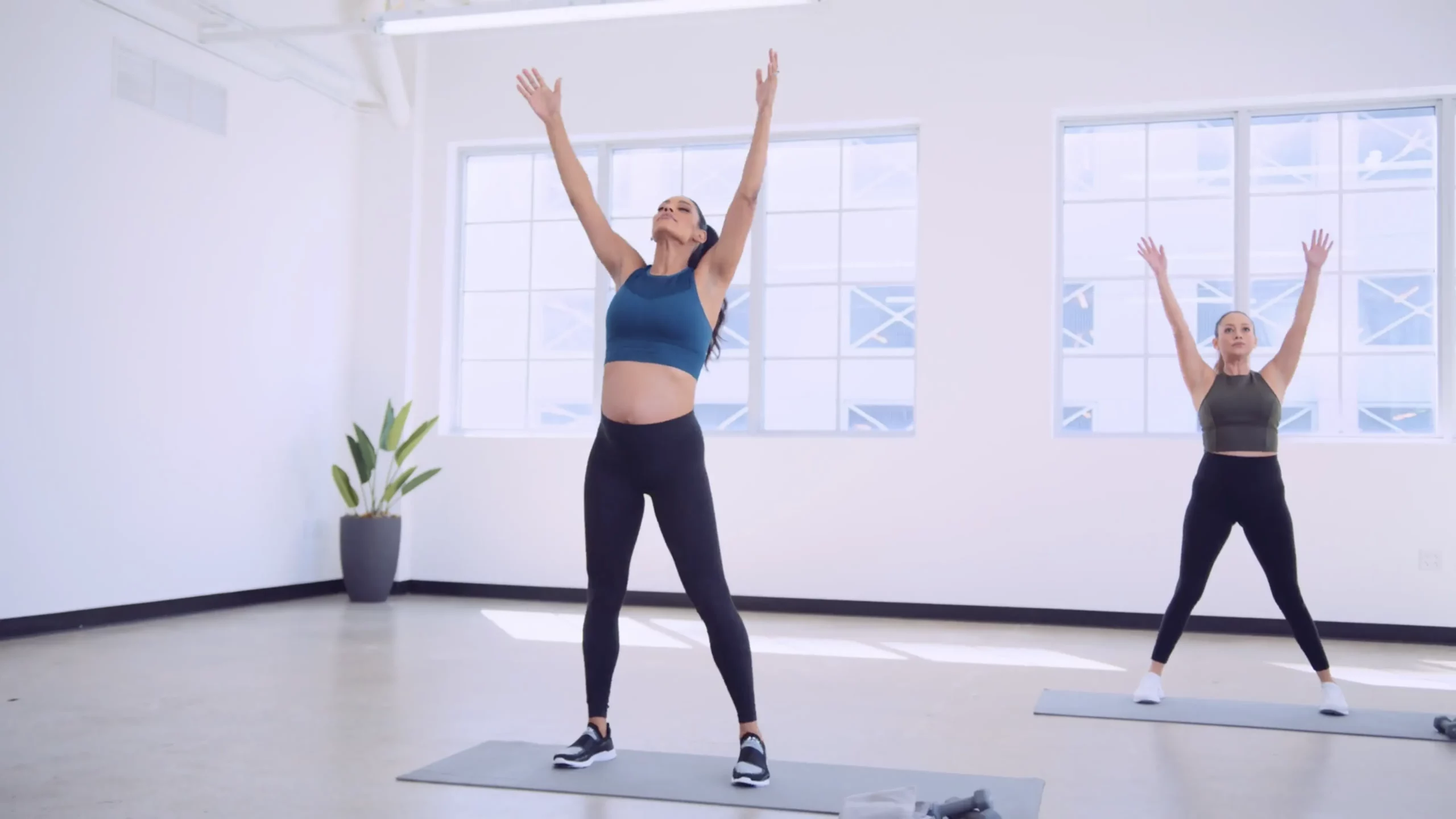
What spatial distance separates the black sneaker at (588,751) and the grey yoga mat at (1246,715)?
4.69ft

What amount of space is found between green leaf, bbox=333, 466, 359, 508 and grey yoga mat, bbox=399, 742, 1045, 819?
374cm

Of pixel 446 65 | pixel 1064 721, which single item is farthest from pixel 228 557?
pixel 1064 721

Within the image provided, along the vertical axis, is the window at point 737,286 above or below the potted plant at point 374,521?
above

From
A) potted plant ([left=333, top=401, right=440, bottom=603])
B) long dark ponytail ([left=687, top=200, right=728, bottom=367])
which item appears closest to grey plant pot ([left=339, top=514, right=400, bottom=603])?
potted plant ([left=333, top=401, right=440, bottom=603])

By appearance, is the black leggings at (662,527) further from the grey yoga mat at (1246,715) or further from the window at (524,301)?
the window at (524,301)

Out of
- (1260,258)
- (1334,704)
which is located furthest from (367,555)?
(1260,258)

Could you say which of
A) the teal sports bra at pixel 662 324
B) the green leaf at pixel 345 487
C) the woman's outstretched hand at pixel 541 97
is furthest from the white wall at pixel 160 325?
the teal sports bra at pixel 662 324

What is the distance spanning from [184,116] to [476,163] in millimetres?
1859

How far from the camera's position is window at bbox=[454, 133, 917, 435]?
6.46m

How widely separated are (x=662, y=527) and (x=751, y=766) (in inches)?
22.6

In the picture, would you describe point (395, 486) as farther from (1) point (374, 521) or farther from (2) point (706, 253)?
(2) point (706, 253)

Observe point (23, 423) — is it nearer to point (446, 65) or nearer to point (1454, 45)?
point (446, 65)

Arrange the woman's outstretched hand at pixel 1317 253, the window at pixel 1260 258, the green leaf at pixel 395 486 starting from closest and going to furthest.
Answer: the woman's outstretched hand at pixel 1317 253
the window at pixel 1260 258
the green leaf at pixel 395 486

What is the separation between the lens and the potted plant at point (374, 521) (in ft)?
20.9
